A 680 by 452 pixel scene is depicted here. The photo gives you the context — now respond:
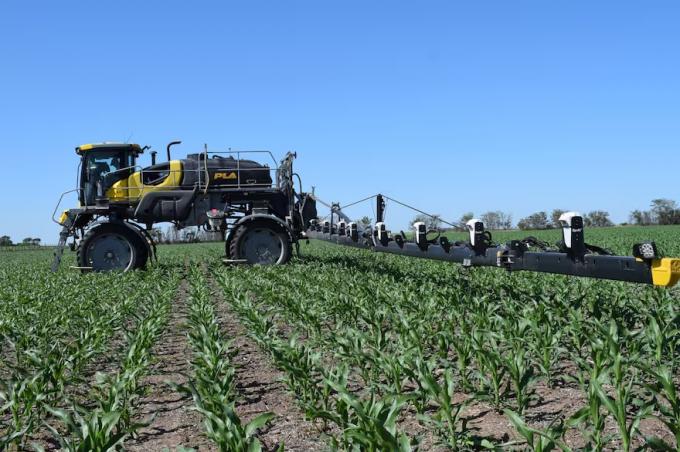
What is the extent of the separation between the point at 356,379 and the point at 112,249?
1097 centimetres

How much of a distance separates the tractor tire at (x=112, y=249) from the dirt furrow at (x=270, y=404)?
8.50 meters

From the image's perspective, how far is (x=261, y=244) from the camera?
49.0ft

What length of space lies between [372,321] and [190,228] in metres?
10.1

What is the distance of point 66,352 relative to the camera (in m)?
6.14

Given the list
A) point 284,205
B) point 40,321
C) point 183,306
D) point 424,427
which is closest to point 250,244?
point 284,205

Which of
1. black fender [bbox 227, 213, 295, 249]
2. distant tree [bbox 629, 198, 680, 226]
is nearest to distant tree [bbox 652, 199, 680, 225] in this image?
distant tree [bbox 629, 198, 680, 226]

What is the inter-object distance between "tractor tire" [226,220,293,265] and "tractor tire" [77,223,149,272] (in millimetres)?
2049

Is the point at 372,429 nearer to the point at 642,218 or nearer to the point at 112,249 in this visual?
the point at 112,249

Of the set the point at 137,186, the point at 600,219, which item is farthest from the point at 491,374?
the point at 600,219

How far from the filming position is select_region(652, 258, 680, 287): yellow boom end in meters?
4.94

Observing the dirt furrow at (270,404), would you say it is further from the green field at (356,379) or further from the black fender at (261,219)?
the black fender at (261,219)

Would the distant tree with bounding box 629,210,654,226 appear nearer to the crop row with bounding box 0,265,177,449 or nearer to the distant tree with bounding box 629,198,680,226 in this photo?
the distant tree with bounding box 629,198,680,226

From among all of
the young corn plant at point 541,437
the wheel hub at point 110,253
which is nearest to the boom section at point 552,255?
the young corn plant at point 541,437

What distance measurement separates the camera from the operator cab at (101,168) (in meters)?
15.2
